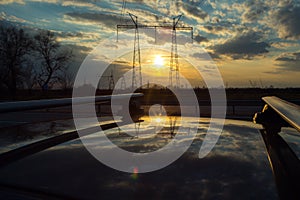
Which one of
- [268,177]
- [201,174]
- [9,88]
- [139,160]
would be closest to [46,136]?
[139,160]

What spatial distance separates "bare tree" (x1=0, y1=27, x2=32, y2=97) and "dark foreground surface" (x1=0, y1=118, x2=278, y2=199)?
50332 millimetres

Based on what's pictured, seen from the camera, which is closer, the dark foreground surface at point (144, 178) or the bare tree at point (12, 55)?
the dark foreground surface at point (144, 178)

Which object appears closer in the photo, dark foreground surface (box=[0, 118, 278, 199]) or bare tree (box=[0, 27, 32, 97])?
dark foreground surface (box=[0, 118, 278, 199])

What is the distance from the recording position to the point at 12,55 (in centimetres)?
4681

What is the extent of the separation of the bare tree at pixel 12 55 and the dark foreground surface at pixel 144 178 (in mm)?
50332

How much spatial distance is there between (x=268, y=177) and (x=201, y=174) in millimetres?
409

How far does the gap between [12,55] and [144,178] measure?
5277 cm

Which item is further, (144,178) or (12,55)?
(12,55)

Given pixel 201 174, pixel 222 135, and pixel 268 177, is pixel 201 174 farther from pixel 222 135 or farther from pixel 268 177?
pixel 222 135

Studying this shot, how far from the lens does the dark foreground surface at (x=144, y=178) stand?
1.37m

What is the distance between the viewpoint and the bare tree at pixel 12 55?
46.5 meters

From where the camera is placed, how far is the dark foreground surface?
137 centimetres

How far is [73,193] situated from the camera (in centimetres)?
→ 138

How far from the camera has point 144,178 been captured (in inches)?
63.5
